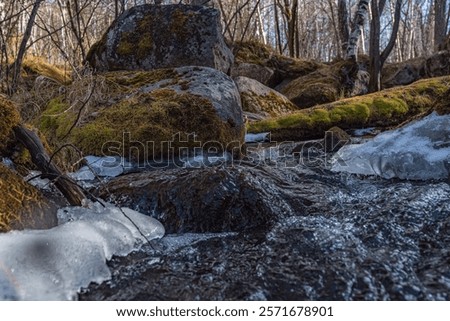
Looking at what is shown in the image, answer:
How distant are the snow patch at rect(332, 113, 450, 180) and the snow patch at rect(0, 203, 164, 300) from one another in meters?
2.29

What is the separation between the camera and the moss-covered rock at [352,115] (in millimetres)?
6043

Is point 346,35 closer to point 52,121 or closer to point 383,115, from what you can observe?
point 383,115

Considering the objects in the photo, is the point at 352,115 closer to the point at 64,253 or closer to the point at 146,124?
the point at 146,124

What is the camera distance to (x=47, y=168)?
1.96 meters

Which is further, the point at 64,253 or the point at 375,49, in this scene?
the point at 375,49

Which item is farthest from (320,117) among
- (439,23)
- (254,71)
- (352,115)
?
(439,23)

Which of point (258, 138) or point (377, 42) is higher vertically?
point (377, 42)

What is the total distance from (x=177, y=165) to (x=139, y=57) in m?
3.05

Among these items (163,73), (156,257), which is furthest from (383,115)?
(156,257)

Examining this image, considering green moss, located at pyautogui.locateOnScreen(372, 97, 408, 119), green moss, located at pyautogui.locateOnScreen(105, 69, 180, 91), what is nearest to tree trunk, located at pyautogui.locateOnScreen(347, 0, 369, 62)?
green moss, located at pyautogui.locateOnScreen(372, 97, 408, 119)

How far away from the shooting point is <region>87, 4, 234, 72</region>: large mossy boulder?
5961mm

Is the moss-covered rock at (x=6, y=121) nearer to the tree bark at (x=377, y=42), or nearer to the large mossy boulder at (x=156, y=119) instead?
the large mossy boulder at (x=156, y=119)

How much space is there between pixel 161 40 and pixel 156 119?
2681 mm
